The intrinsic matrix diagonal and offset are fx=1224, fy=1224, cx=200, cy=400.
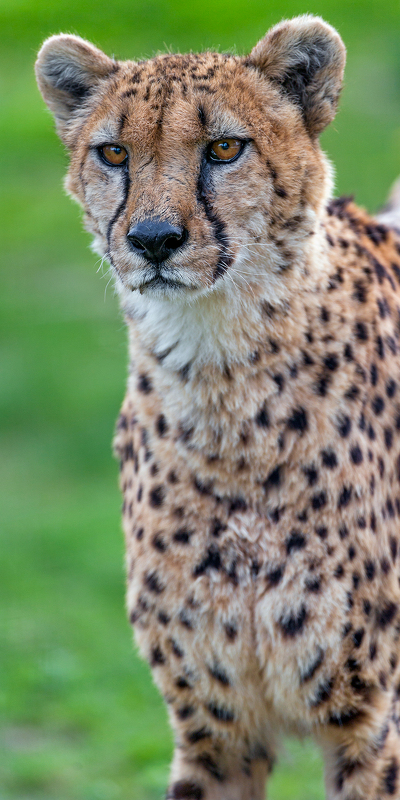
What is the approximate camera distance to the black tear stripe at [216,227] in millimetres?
2881

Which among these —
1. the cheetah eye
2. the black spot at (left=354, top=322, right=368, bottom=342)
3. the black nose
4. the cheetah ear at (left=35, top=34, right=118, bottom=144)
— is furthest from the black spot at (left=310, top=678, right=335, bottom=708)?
the cheetah ear at (left=35, top=34, right=118, bottom=144)

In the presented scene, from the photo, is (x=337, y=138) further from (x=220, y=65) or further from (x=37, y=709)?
(x=220, y=65)

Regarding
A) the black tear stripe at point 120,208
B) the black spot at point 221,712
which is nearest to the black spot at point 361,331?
the black tear stripe at point 120,208

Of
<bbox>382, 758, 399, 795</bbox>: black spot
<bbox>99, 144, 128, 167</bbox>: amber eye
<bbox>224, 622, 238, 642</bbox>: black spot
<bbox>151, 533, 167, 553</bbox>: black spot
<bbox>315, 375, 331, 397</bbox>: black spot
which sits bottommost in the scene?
<bbox>382, 758, 399, 795</bbox>: black spot

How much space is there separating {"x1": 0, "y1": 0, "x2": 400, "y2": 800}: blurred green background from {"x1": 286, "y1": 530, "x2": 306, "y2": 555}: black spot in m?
0.70

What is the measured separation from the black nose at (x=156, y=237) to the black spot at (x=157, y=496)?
2.34 feet

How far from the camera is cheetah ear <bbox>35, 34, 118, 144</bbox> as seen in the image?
3.24 m

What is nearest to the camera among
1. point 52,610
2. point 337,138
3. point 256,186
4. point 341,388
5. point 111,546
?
point 256,186

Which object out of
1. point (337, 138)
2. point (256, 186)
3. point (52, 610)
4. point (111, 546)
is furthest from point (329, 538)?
point (337, 138)

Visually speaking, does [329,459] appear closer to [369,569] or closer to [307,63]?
[369,569]

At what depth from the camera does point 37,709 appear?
559cm

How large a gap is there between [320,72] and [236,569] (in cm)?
128

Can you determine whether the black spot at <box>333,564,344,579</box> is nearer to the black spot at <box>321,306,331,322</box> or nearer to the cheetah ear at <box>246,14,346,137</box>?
the black spot at <box>321,306,331,322</box>

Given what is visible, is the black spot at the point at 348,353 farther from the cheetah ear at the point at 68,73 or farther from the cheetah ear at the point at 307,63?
the cheetah ear at the point at 68,73
